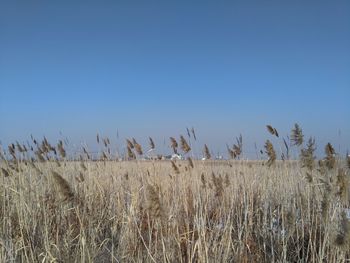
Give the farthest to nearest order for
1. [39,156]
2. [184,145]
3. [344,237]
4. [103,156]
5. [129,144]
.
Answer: [103,156] → [39,156] → [129,144] → [184,145] → [344,237]

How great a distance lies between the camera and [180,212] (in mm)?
4156

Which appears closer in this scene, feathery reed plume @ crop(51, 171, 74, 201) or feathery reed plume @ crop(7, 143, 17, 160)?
feathery reed plume @ crop(51, 171, 74, 201)

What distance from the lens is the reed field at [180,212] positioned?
9.98ft

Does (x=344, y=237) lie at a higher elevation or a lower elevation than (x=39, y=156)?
lower

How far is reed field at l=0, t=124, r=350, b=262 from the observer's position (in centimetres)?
304

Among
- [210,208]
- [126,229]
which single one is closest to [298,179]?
[210,208]

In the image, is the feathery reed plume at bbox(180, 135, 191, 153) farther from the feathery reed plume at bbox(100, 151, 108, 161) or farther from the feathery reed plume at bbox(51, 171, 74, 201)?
the feathery reed plume at bbox(51, 171, 74, 201)

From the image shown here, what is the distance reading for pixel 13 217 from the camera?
4238 millimetres

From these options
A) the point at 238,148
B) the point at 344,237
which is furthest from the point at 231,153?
the point at 344,237

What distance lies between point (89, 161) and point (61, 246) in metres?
2.86

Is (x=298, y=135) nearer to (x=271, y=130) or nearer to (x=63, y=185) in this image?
(x=271, y=130)

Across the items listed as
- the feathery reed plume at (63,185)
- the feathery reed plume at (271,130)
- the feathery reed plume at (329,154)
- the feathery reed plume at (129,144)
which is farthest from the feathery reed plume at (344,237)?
the feathery reed plume at (129,144)

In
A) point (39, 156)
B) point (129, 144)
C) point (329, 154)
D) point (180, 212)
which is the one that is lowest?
point (180, 212)

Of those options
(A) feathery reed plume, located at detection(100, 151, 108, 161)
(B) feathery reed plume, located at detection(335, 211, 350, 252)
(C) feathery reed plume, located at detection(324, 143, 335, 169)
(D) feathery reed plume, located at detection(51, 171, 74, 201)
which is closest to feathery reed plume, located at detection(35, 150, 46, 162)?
(A) feathery reed plume, located at detection(100, 151, 108, 161)
